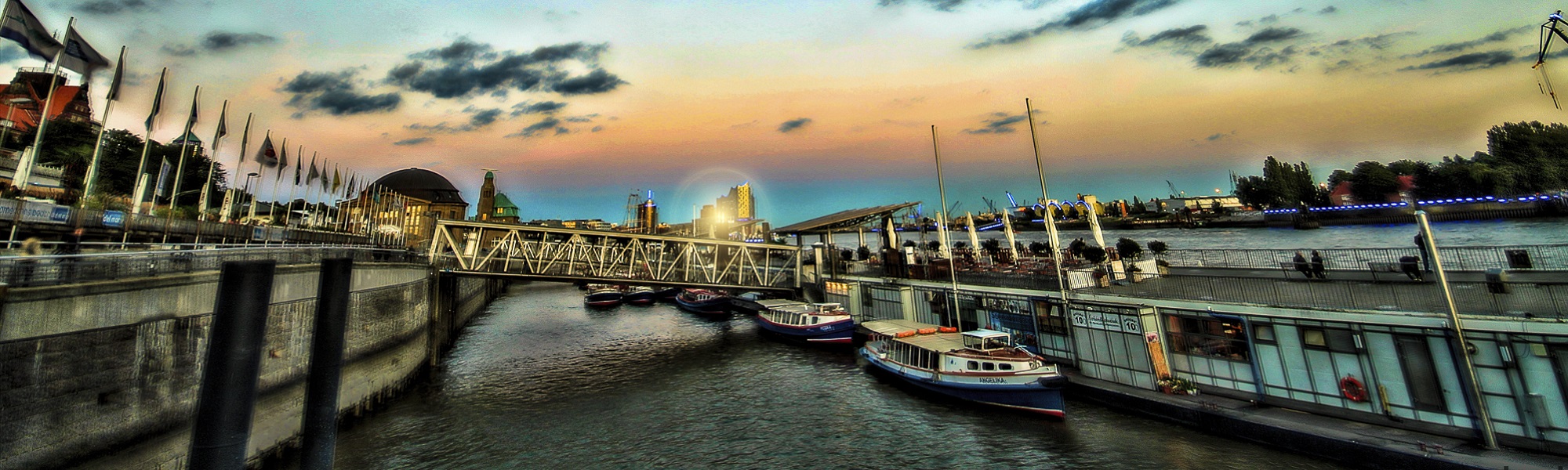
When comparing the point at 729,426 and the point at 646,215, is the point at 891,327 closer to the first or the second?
the point at 729,426

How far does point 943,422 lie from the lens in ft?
78.1

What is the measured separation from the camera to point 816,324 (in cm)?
4178

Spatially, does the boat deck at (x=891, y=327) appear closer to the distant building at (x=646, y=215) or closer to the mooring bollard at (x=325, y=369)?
the mooring bollard at (x=325, y=369)

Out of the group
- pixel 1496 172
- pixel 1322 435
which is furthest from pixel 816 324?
pixel 1496 172

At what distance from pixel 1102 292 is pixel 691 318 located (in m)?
46.0

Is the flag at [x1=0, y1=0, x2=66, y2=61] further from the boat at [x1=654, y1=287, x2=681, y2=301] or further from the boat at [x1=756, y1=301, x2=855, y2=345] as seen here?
the boat at [x1=654, y1=287, x2=681, y2=301]

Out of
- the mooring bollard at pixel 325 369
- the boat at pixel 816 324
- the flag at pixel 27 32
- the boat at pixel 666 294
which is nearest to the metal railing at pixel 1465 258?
the boat at pixel 816 324

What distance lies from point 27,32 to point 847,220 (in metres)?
48.0

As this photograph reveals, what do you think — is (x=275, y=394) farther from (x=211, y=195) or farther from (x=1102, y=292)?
(x=211, y=195)

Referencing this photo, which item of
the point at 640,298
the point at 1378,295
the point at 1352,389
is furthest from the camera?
the point at 640,298

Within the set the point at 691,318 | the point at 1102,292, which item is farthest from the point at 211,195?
the point at 1102,292

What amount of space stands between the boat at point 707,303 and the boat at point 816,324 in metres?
19.0

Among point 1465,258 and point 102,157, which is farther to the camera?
point 102,157

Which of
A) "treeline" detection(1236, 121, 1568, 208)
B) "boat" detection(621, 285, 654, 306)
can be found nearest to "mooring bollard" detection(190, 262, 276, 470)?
"boat" detection(621, 285, 654, 306)
